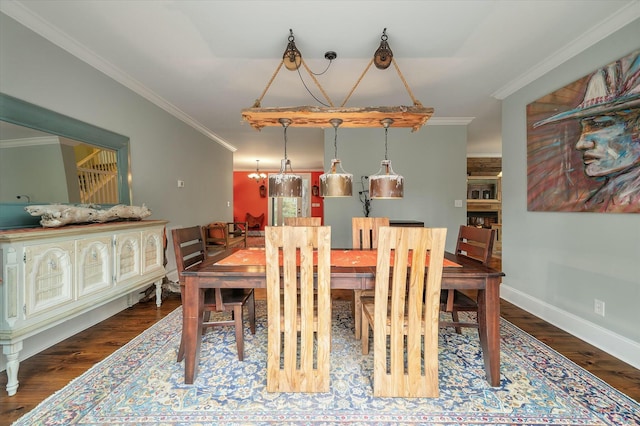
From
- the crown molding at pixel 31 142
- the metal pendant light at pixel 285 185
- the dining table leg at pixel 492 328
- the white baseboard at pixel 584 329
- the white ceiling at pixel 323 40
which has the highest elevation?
the white ceiling at pixel 323 40

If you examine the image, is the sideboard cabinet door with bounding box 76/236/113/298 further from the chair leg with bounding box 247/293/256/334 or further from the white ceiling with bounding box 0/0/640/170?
the white ceiling with bounding box 0/0/640/170

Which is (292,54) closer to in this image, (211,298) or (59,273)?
(211,298)

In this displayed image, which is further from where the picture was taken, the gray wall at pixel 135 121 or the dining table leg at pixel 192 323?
the gray wall at pixel 135 121

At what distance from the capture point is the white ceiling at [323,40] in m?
1.87

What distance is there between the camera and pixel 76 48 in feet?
7.54

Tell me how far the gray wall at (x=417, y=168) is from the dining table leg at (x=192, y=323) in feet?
9.65

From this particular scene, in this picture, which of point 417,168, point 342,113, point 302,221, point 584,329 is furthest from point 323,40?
point 584,329

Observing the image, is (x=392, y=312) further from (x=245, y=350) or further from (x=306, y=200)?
(x=306, y=200)

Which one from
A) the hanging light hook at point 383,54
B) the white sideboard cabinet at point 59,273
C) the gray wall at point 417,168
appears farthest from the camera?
the gray wall at point 417,168

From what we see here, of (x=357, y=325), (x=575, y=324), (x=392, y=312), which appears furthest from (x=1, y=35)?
(x=575, y=324)

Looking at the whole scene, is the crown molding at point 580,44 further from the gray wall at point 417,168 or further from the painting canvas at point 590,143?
the gray wall at point 417,168

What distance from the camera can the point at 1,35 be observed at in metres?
1.82

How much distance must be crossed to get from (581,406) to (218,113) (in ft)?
15.0

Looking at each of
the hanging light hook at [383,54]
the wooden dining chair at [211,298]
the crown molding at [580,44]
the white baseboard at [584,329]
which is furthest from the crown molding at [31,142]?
the white baseboard at [584,329]
